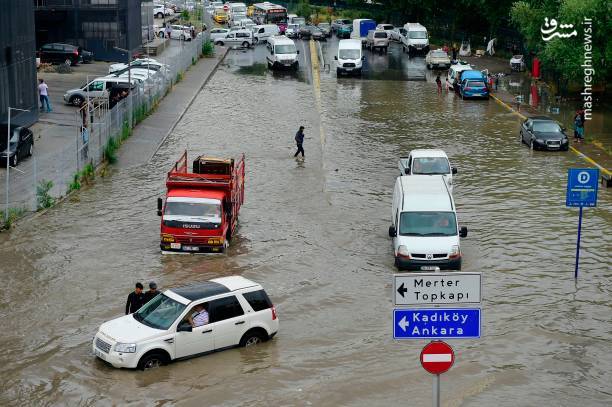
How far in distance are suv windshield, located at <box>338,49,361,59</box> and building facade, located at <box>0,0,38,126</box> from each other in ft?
72.6

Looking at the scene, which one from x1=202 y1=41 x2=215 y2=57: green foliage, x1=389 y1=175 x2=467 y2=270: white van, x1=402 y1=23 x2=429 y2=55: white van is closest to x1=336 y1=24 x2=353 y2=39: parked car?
x1=402 y1=23 x2=429 y2=55: white van

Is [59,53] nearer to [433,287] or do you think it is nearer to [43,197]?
[43,197]

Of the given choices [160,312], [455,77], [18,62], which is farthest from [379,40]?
[160,312]

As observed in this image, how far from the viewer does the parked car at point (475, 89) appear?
2201 inches

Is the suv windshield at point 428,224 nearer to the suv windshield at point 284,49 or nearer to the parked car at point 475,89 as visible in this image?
the parked car at point 475,89

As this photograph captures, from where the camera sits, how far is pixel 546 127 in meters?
43.6

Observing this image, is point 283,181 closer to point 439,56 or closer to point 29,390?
point 29,390

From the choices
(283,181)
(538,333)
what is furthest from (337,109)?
(538,333)

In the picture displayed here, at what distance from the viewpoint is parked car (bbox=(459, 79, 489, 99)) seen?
55906 millimetres

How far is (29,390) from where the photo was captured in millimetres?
19312

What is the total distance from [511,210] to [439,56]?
35827 mm

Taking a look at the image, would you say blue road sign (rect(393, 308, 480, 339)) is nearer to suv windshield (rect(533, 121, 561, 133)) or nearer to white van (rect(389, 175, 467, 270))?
white van (rect(389, 175, 467, 270))

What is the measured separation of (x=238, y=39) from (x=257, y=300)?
Result: 61138 millimetres

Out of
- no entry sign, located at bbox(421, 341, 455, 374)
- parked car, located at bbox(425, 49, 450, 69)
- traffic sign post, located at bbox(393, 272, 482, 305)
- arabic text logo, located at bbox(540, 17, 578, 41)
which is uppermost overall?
arabic text logo, located at bbox(540, 17, 578, 41)
